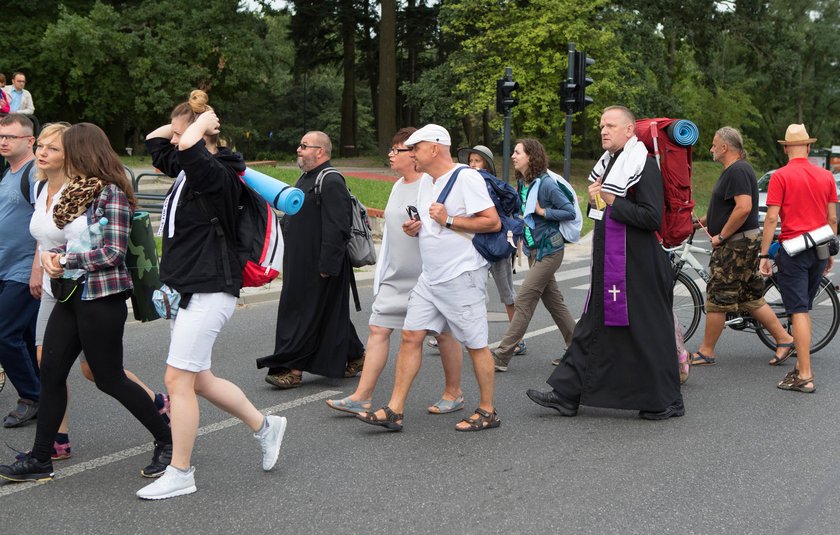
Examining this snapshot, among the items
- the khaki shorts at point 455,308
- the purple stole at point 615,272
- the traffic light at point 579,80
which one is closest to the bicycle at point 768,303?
the purple stole at point 615,272

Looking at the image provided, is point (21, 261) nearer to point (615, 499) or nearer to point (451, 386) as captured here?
point (451, 386)

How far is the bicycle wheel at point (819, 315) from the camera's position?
7823 mm

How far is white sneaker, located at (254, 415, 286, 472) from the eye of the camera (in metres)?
4.79

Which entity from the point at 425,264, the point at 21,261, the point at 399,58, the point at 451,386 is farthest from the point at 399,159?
the point at 399,58

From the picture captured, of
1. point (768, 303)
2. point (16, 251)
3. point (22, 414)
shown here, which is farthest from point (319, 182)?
point (768, 303)

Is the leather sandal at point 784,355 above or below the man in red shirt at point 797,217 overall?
below

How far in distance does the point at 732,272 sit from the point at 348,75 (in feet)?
126

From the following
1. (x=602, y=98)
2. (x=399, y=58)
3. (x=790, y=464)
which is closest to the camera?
(x=790, y=464)

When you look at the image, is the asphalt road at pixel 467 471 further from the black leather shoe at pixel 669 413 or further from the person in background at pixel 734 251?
the person in background at pixel 734 251

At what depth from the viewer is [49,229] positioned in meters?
4.66

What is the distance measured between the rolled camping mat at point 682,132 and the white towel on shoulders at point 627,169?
21cm

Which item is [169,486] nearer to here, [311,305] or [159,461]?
[159,461]

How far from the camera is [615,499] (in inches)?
176

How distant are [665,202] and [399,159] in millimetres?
1682
